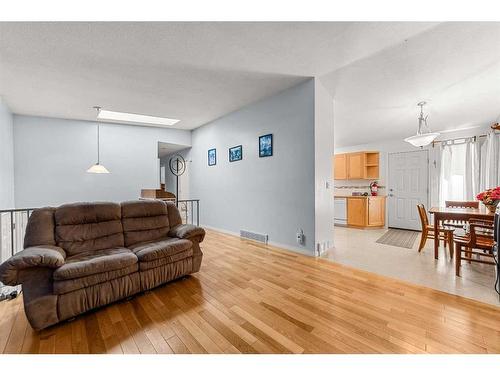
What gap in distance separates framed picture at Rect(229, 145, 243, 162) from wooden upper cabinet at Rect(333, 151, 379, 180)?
356cm

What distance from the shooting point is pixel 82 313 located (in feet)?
6.25

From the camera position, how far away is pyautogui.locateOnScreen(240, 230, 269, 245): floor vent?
4.12 metres

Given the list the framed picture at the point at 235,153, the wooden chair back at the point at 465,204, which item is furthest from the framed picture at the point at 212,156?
the wooden chair back at the point at 465,204

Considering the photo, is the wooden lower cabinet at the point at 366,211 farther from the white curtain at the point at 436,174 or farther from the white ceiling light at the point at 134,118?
the white ceiling light at the point at 134,118

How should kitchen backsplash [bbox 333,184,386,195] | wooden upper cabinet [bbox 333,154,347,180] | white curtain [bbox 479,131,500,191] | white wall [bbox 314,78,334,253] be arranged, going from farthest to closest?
1. wooden upper cabinet [bbox 333,154,347,180]
2. kitchen backsplash [bbox 333,184,386,195]
3. white curtain [bbox 479,131,500,191]
4. white wall [bbox 314,78,334,253]

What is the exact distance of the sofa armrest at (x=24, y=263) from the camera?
1608 millimetres

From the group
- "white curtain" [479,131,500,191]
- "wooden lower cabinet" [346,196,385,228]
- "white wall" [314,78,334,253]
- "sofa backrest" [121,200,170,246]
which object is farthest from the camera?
"wooden lower cabinet" [346,196,385,228]

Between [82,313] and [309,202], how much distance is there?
2958 mm

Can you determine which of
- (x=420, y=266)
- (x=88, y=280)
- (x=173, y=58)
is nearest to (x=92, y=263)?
(x=88, y=280)

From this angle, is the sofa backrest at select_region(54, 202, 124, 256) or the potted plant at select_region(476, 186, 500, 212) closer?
the sofa backrest at select_region(54, 202, 124, 256)

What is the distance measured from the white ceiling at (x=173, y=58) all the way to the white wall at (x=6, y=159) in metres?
0.32

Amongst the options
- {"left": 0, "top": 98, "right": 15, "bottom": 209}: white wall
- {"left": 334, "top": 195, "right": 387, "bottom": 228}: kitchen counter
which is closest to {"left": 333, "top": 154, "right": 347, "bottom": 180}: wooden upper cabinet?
{"left": 334, "top": 195, "right": 387, "bottom": 228}: kitchen counter

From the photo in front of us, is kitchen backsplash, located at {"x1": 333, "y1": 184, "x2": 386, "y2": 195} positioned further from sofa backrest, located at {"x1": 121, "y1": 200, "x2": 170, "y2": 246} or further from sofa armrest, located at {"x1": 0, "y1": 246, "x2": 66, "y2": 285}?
sofa armrest, located at {"x1": 0, "y1": 246, "x2": 66, "y2": 285}
